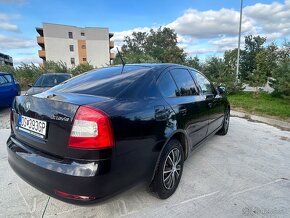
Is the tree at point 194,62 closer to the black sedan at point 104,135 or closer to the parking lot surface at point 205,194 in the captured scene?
the parking lot surface at point 205,194

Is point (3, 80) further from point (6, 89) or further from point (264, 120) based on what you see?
point (264, 120)

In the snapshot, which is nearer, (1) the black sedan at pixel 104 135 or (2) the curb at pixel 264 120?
(1) the black sedan at pixel 104 135

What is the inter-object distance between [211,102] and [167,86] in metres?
1.42

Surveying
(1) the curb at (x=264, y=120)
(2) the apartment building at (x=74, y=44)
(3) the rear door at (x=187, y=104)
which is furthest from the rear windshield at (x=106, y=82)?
(2) the apartment building at (x=74, y=44)

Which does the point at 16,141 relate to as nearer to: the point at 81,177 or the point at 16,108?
the point at 16,108

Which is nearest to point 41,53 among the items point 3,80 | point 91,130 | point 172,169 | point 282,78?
point 3,80

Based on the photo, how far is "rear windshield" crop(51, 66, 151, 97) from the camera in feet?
7.97

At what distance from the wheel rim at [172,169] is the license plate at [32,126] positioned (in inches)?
52.4

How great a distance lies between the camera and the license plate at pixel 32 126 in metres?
2.13

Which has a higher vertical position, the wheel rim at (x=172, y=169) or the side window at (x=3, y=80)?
the side window at (x=3, y=80)

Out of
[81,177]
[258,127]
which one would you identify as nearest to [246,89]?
[258,127]

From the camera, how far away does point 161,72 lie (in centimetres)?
291

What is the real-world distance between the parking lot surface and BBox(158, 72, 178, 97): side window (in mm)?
1125

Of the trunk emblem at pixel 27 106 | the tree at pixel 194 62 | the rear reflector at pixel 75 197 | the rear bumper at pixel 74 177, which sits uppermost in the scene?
the tree at pixel 194 62
